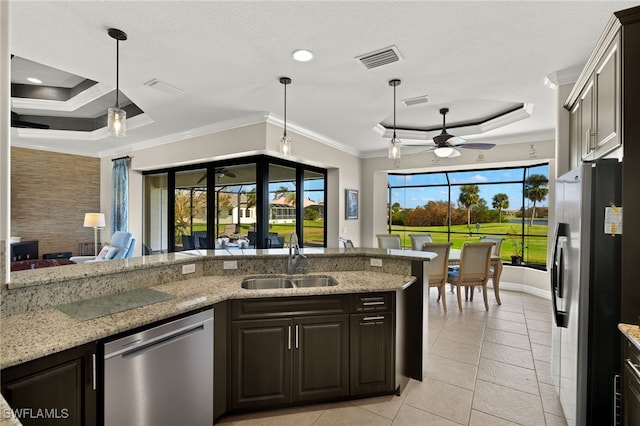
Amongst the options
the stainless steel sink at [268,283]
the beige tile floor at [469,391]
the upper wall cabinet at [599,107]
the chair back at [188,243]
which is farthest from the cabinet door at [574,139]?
the chair back at [188,243]

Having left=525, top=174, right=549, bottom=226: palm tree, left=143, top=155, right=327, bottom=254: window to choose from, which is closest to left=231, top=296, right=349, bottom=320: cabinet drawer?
left=143, top=155, right=327, bottom=254: window

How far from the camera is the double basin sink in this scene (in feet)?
9.00

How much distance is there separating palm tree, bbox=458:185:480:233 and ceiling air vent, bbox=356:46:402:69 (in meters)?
5.13

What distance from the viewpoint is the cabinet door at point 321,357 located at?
7.47 feet

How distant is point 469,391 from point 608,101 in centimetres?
230

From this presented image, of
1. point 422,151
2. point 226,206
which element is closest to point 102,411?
point 226,206

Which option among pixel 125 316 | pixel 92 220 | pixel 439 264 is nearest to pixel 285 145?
pixel 125 316

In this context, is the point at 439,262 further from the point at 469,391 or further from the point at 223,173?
the point at 223,173

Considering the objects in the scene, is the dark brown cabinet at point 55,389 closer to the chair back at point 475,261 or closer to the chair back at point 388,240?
the chair back at point 475,261

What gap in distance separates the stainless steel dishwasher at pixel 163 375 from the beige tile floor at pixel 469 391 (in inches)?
17.3

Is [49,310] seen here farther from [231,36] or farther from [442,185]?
[442,185]

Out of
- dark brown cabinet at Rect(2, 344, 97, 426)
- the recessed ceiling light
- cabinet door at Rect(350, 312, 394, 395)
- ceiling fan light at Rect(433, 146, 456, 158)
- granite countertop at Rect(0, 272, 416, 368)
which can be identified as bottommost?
cabinet door at Rect(350, 312, 394, 395)

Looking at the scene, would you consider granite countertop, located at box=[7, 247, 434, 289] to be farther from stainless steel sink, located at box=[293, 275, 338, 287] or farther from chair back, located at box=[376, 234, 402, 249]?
chair back, located at box=[376, 234, 402, 249]

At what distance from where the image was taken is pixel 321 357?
2.32 meters
